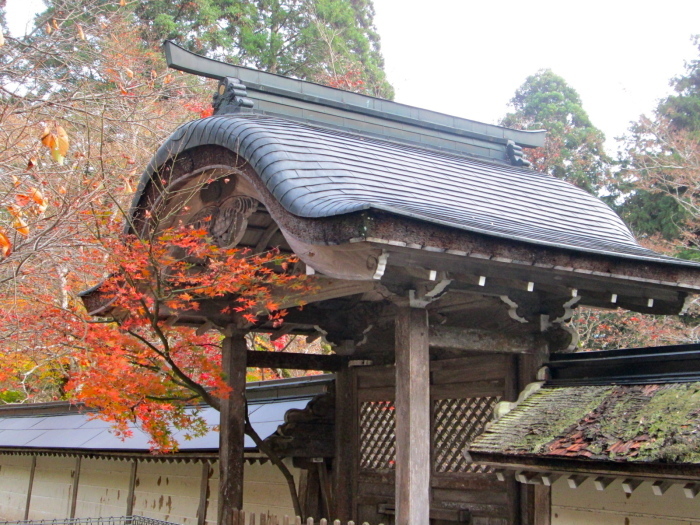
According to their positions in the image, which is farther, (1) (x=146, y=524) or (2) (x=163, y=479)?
(2) (x=163, y=479)

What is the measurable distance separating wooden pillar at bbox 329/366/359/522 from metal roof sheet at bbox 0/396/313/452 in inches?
29.4

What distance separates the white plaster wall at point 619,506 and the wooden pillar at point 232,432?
10.0ft

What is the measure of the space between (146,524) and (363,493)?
114 inches

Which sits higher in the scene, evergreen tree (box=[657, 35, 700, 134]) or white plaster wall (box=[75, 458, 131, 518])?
evergreen tree (box=[657, 35, 700, 134])

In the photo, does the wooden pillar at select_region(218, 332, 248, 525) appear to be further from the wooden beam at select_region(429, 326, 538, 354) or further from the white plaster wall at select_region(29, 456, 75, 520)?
the white plaster wall at select_region(29, 456, 75, 520)

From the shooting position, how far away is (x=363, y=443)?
8211 millimetres

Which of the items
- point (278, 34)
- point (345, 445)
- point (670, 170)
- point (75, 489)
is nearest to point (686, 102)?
point (670, 170)

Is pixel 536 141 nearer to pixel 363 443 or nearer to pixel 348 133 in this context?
pixel 348 133

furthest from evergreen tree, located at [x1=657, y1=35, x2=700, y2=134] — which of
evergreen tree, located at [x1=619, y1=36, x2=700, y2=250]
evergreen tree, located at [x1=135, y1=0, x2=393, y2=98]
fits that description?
evergreen tree, located at [x1=135, y1=0, x2=393, y2=98]

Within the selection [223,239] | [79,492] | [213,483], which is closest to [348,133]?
[223,239]

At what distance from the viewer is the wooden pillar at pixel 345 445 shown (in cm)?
814

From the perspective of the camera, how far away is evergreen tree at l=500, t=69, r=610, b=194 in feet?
72.2

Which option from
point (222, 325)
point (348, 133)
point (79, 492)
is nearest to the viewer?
point (348, 133)

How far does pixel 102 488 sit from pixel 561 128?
60.3 ft
